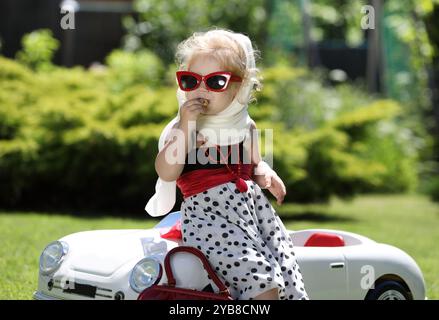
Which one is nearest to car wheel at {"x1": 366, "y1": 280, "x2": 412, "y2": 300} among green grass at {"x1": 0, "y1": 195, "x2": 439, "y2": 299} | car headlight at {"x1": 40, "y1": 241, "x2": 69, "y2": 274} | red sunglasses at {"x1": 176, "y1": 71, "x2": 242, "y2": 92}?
green grass at {"x1": 0, "y1": 195, "x2": 439, "y2": 299}

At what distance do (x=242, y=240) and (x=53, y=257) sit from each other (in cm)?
82

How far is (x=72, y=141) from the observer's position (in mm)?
7621

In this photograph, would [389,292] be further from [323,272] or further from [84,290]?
[84,290]

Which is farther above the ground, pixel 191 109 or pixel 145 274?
pixel 191 109

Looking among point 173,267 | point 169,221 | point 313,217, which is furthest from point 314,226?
point 173,267

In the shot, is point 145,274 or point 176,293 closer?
point 176,293

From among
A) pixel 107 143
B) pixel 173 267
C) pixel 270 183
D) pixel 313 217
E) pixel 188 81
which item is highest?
pixel 188 81

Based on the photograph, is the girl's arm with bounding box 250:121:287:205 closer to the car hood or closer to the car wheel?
the car hood

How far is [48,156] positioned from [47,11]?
6.24m

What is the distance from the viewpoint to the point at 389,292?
3.65 meters

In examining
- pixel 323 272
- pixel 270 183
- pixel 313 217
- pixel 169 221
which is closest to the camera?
pixel 270 183

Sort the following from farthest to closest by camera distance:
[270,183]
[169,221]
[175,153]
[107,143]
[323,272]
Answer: [107,143]
[169,221]
[323,272]
[270,183]
[175,153]
